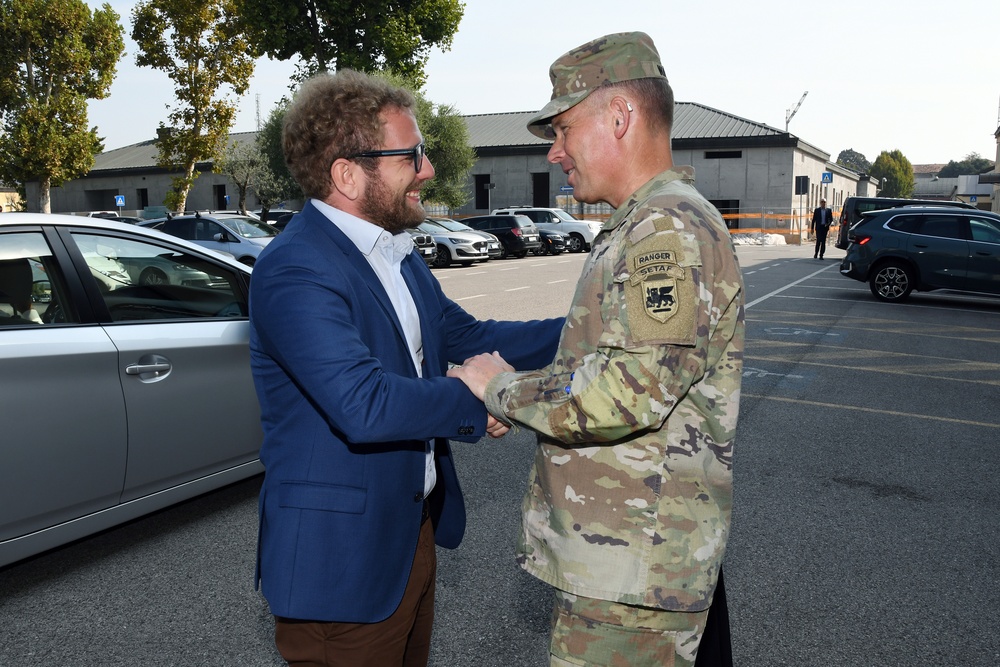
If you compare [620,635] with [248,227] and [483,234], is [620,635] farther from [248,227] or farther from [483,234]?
[483,234]

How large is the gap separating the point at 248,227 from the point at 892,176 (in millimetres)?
131706

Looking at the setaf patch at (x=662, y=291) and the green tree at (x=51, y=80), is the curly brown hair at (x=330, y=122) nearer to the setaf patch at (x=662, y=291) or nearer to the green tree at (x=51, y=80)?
the setaf patch at (x=662, y=291)

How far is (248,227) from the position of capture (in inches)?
729

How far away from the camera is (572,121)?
1.77m

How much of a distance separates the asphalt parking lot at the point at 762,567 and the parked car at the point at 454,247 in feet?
55.6

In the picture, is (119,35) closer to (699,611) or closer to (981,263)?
(981,263)

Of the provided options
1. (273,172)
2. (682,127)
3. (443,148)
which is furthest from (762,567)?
(682,127)

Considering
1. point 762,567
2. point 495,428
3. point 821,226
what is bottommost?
point 762,567

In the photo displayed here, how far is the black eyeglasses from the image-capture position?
1966mm

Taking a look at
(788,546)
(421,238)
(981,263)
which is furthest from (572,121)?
(421,238)

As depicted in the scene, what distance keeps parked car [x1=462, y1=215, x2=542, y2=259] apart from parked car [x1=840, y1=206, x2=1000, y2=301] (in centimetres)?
1288

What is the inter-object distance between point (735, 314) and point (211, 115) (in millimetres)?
38385

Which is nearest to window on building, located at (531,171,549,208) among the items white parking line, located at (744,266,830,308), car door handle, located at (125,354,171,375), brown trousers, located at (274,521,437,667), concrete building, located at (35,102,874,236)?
concrete building, located at (35,102,874,236)

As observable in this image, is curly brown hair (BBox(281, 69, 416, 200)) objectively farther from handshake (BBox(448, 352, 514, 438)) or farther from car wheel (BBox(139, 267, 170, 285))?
car wheel (BBox(139, 267, 170, 285))
